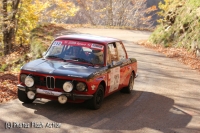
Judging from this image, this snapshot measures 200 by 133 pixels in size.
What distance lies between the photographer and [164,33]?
25938 mm

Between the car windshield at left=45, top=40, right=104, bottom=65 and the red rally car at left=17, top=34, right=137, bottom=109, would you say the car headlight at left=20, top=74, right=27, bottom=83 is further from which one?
the car windshield at left=45, top=40, right=104, bottom=65

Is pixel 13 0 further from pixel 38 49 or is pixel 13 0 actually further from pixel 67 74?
pixel 67 74

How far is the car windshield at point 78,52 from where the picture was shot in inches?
378

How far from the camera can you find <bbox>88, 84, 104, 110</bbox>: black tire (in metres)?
8.86

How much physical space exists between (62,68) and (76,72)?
1.22 feet

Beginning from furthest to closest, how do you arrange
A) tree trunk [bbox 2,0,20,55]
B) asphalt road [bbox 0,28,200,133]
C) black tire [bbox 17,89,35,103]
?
tree trunk [bbox 2,0,20,55]
black tire [bbox 17,89,35,103]
asphalt road [bbox 0,28,200,133]

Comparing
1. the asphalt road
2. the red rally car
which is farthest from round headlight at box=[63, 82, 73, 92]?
the asphalt road

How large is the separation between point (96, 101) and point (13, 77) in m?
5.09

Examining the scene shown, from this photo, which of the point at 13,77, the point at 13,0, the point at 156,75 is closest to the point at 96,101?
the point at 13,77

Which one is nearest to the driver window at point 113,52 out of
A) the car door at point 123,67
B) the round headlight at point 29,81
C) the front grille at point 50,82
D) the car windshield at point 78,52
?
the car door at point 123,67

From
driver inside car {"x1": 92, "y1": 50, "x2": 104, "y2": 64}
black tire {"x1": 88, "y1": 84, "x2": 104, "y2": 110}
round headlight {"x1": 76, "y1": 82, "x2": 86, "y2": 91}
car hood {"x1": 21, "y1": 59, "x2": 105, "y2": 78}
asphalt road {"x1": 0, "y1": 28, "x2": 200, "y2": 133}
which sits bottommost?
asphalt road {"x1": 0, "y1": 28, "x2": 200, "y2": 133}

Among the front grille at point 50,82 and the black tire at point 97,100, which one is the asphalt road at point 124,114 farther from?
the front grille at point 50,82

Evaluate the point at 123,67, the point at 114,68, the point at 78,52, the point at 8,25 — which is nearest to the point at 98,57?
the point at 78,52

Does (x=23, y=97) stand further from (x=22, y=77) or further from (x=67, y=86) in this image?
(x=67, y=86)
